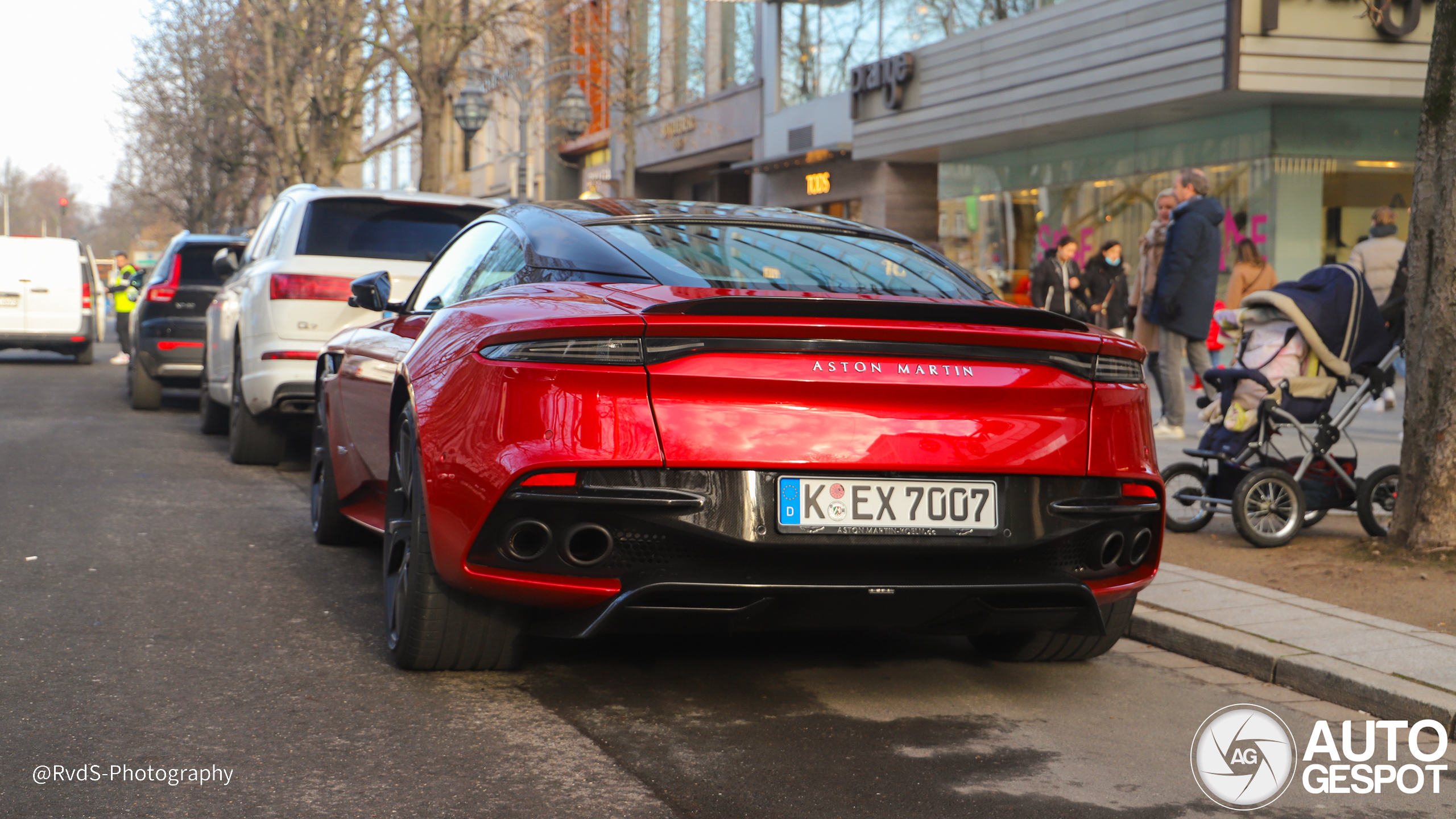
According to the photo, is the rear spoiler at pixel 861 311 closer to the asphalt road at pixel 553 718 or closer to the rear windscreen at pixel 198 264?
the asphalt road at pixel 553 718

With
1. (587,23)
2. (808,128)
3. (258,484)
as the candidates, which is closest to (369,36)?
(587,23)

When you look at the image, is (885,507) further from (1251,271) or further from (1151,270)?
(1251,271)

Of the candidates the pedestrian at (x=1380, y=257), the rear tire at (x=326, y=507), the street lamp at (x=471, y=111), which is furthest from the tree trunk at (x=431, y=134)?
the rear tire at (x=326, y=507)

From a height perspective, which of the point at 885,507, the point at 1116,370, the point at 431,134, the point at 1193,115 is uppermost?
the point at 431,134

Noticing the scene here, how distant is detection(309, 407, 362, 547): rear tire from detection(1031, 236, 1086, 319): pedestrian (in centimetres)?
972

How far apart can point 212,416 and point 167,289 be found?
284 centimetres

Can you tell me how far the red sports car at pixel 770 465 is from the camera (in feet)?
12.4

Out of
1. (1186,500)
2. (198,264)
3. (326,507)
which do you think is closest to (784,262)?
(326,507)

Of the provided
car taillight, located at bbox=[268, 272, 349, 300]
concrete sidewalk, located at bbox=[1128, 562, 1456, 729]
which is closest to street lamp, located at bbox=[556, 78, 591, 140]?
car taillight, located at bbox=[268, 272, 349, 300]

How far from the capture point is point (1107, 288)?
16484 millimetres

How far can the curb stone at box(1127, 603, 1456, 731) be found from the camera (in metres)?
4.46

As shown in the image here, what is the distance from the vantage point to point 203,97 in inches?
1377

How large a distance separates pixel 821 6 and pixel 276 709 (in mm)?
24181

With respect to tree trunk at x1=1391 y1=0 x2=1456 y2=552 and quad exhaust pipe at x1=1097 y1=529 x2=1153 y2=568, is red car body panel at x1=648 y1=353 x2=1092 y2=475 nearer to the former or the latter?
quad exhaust pipe at x1=1097 y1=529 x2=1153 y2=568
